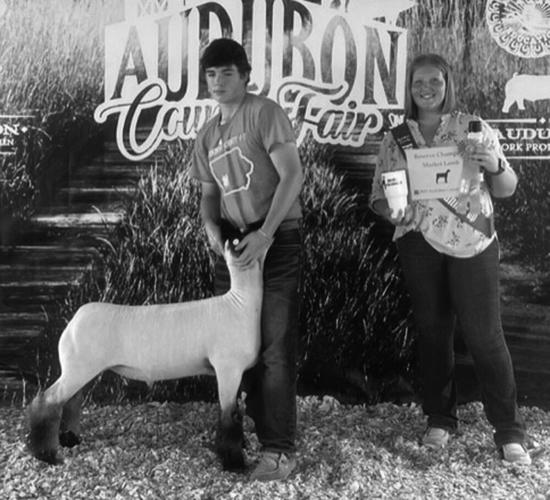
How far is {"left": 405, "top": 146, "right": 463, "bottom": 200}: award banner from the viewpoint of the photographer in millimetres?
3521

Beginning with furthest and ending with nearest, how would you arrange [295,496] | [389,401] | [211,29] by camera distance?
[389,401]
[211,29]
[295,496]

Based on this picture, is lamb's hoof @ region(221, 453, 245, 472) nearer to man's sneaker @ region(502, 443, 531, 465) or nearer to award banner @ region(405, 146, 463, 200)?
man's sneaker @ region(502, 443, 531, 465)

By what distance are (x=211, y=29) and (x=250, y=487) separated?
97.1 inches

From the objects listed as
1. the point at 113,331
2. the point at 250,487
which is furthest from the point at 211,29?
the point at 250,487

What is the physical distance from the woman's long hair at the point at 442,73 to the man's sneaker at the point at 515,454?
5.43ft

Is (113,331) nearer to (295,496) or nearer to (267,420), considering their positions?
(267,420)

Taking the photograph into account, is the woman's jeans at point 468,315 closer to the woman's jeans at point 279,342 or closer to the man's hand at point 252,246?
the woman's jeans at point 279,342

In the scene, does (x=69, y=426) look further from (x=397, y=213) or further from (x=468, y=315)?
(x=468, y=315)

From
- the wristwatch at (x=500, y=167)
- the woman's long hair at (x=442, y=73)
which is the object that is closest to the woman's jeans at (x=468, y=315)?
the wristwatch at (x=500, y=167)

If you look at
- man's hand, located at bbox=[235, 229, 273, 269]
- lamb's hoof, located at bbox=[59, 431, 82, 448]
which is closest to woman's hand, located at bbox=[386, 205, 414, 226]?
man's hand, located at bbox=[235, 229, 273, 269]

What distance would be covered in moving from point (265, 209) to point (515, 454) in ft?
5.54

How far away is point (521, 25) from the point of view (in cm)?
422

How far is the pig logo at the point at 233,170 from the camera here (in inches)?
132

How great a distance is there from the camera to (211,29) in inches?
164
